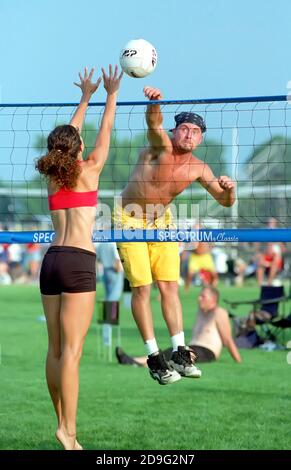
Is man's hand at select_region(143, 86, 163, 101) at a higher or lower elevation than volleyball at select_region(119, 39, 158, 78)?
lower

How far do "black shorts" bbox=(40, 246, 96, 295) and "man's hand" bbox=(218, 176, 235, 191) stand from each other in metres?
1.62

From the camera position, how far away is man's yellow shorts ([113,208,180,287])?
995cm

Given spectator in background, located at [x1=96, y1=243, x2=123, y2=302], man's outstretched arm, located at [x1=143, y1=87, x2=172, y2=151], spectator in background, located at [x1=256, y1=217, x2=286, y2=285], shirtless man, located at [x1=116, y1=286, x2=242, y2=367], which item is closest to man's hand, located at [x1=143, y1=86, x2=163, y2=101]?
man's outstretched arm, located at [x1=143, y1=87, x2=172, y2=151]

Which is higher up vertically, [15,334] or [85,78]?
[85,78]

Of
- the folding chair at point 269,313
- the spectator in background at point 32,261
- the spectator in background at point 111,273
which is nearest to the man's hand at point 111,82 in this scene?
the folding chair at point 269,313

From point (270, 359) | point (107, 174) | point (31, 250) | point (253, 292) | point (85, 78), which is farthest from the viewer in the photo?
point (107, 174)

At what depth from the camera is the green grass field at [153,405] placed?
10641 millimetres

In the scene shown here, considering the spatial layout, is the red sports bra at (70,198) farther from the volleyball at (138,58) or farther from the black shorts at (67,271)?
the volleyball at (138,58)

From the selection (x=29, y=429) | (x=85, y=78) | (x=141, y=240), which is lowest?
(x=29, y=429)

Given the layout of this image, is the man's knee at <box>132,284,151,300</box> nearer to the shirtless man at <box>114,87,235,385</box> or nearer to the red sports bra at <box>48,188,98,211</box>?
the shirtless man at <box>114,87,235,385</box>

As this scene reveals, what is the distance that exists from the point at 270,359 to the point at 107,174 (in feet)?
161
